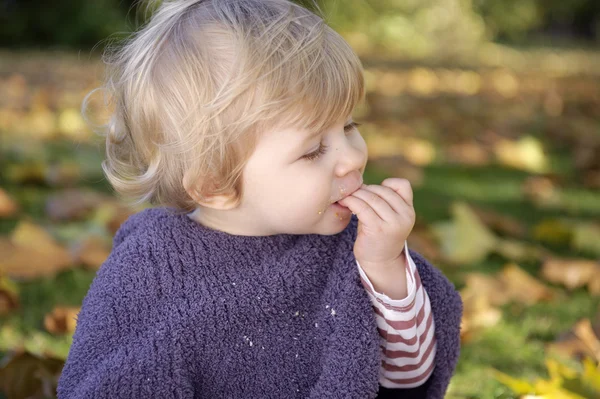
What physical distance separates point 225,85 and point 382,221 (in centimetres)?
38

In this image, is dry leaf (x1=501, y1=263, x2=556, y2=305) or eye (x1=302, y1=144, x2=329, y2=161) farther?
dry leaf (x1=501, y1=263, x2=556, y2=305)

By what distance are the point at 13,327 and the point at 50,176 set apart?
1474mm

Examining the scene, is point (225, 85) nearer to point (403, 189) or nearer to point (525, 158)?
point (403, 189)

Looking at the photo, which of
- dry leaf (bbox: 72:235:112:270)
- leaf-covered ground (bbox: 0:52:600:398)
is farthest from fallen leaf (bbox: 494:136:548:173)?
dry leaf (bbox: 72:235:112:270)

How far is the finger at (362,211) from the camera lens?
4.86ft

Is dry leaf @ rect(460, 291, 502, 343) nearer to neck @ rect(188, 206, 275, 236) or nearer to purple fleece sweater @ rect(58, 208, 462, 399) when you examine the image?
purple fleece sweater @ rect(58, 208, 462, 399)

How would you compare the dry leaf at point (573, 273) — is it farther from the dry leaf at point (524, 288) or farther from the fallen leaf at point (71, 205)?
the fallen leaf at point (71, 205)

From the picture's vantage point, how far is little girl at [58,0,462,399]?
1.46m

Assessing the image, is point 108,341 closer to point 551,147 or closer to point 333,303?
point 333,303

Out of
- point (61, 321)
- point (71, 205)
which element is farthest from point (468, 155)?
point (61, 321)

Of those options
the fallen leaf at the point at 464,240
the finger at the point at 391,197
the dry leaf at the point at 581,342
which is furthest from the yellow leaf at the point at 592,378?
the fallen leaf at the point at 464,240

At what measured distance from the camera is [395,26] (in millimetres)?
14336

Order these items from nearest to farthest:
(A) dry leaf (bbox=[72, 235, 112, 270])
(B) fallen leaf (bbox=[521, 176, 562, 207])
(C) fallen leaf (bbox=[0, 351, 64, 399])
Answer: (C) fallen leaf (bbox=[0, 351, 64, 399])
(A) dry leaf (bbox=[72, 235, 112, 270])
(B) fallen leaf (bbox=[521, 176, 562, 207])

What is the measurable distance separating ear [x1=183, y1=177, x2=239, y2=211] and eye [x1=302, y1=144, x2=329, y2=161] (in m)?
0.17
